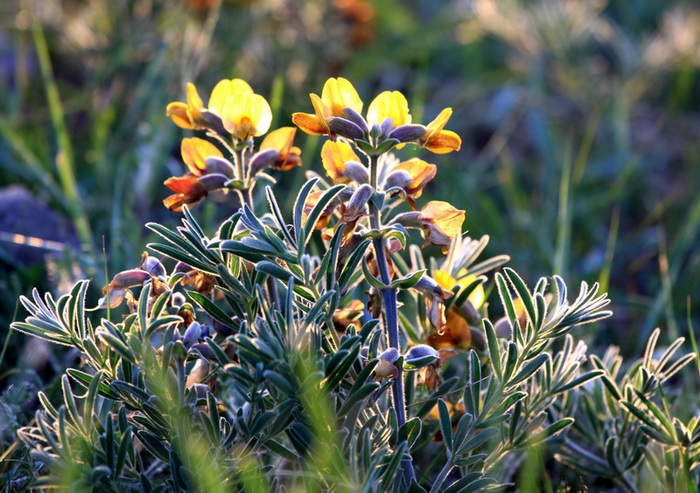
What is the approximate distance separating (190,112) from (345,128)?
1.04 feet

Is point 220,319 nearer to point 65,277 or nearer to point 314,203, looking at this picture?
point 314,203

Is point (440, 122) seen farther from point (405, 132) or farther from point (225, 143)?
point (225, 143)

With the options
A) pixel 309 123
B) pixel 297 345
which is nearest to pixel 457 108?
pixel 309 123

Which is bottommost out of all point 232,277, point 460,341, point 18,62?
point 460,341

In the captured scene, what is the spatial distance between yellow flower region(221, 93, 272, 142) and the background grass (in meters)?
0.98

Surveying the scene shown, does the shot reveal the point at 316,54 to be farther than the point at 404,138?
Yes

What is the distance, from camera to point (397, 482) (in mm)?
1329

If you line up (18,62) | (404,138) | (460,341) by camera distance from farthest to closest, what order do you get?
(18,62), (460,341), (404,138)

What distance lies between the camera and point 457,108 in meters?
4.09

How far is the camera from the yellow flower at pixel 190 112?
1437 mm

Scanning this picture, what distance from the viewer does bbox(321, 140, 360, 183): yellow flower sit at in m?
1.37

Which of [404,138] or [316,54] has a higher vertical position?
[316,54]

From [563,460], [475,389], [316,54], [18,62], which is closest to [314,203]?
[475,389]

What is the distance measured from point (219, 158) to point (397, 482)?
0.65 metres
